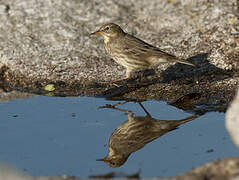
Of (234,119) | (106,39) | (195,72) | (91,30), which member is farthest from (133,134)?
(91,30)

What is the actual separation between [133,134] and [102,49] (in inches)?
129

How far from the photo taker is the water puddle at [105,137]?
213 inches

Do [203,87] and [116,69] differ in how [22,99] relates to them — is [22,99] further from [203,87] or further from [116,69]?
[203,87]

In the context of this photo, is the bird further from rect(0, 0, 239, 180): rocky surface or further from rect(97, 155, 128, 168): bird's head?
rect(97, 155, 128, 168): bird's head

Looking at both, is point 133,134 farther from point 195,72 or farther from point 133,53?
point 195,72

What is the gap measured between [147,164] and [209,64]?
3.72 meters

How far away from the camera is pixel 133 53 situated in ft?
27.4

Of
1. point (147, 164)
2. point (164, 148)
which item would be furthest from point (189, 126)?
point (147, 164)

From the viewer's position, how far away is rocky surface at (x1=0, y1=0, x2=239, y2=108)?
8008mm

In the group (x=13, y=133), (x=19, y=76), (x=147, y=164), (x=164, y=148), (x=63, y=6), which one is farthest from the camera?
(x=63, y=6)

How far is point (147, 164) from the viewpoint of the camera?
5.41 m

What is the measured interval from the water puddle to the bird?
103 cm

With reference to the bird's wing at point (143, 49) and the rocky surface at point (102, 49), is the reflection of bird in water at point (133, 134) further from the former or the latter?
the bird's wing at point (143, 49)

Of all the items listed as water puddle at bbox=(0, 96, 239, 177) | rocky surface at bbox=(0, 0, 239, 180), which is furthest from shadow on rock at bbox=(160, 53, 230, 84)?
water puddle at bbox=(0, 96, 239, 177)
